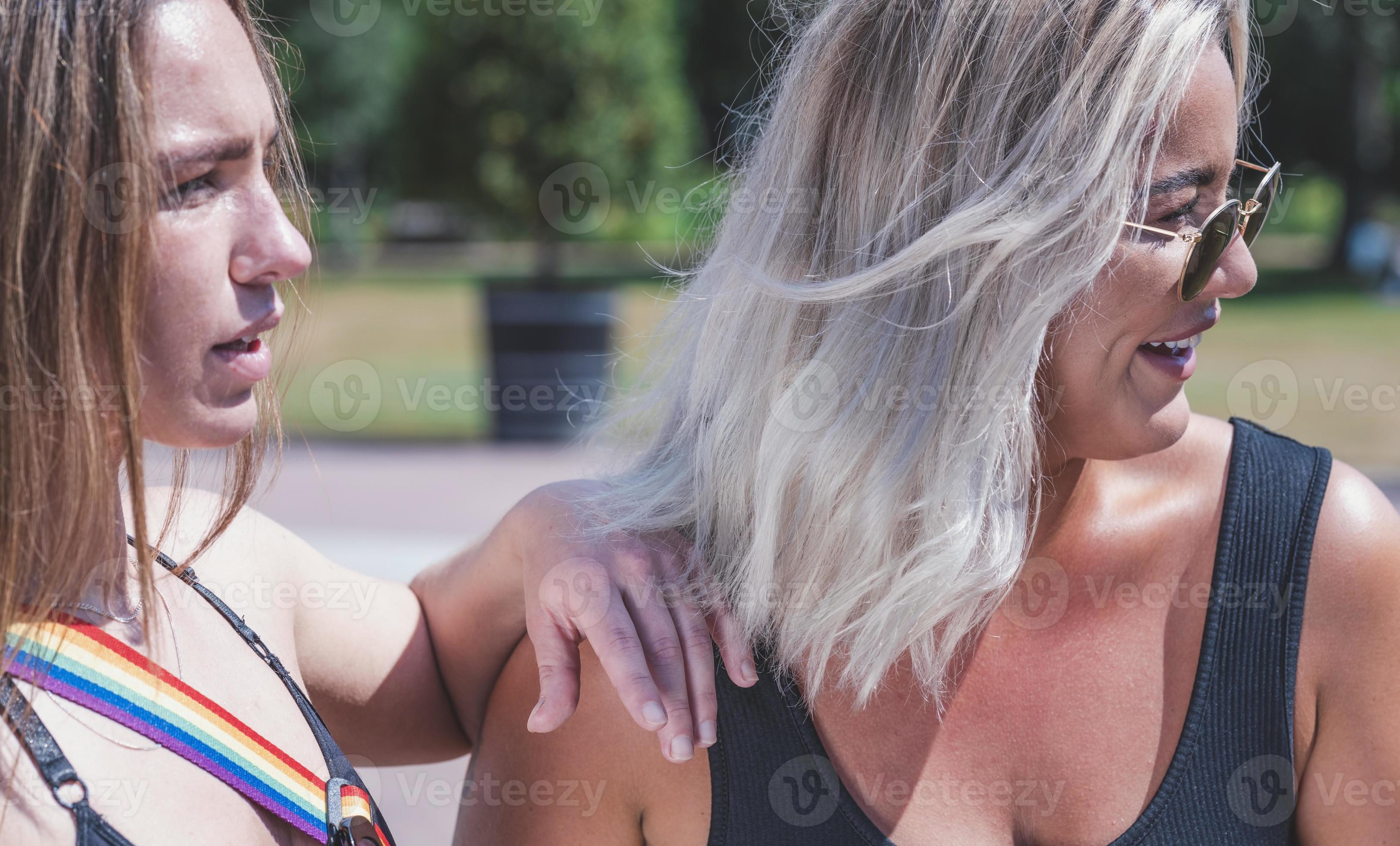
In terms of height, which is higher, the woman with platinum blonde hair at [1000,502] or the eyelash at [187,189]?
the eyelash at [187,189]

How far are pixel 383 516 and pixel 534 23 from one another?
4207 mm

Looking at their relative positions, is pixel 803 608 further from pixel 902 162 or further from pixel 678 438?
pixel 902 162

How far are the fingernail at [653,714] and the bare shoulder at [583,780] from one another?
242 mm

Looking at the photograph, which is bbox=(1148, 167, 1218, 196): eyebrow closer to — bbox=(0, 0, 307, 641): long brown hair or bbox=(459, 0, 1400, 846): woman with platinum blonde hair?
bbox=(459, 0, 1400, 846): woman with platinum blonde hair

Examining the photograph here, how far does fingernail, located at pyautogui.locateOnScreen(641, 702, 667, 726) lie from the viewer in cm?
147

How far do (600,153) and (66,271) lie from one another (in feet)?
27.2

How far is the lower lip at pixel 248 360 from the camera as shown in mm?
1336


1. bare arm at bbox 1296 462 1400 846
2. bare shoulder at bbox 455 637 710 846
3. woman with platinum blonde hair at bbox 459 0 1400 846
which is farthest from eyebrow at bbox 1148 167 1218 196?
bare shoulder at bbox 455 637 710 846

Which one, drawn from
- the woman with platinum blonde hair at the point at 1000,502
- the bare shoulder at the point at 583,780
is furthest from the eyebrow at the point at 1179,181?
the bare shoulder at the point at 583,780

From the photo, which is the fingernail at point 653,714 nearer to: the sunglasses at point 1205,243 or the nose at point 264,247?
the nose at point 264,247

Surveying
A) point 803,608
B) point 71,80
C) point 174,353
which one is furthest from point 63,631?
point 803,608

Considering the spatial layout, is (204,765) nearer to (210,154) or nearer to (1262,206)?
(210,154)

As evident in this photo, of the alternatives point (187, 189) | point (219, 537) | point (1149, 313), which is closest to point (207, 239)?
point (187, 189)

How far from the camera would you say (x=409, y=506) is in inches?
278
